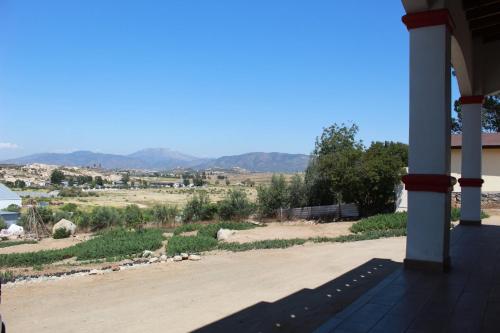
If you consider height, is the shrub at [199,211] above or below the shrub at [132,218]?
above

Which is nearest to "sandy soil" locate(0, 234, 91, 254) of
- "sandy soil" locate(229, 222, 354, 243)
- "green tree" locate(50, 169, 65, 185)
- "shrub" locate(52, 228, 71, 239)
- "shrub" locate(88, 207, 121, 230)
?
"shrub" locate(52, 228, 71, 239)

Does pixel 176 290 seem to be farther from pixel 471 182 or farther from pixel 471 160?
pixel 471 160

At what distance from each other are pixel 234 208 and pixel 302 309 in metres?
19.7

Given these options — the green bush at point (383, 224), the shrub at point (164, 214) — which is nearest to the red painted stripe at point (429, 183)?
the green bush at point (383, 224)

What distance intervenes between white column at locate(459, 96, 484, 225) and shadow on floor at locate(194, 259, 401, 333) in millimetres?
3024

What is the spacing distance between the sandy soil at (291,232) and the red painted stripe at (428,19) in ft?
41.2

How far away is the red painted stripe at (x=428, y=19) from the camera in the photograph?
520 cm

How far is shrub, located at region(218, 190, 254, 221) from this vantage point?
84.6 feet

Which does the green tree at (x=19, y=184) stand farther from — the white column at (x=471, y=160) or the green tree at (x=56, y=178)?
the white column at (x=471, y=160)

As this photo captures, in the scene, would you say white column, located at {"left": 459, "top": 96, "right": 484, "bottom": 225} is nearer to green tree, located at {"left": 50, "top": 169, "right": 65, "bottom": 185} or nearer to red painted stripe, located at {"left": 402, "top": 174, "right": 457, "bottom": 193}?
red painted stripe, located at {"left": 402, "top": 174, "right": 457, "bottom": 193}

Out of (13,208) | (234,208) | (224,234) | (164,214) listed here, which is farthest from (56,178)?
(224,234)

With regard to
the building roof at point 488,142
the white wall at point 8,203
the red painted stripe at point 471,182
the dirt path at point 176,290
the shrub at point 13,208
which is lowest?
the shrub at point 13,208

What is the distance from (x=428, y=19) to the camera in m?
5.28

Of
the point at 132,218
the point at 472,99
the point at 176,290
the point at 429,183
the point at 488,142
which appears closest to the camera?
the point at 429,183
